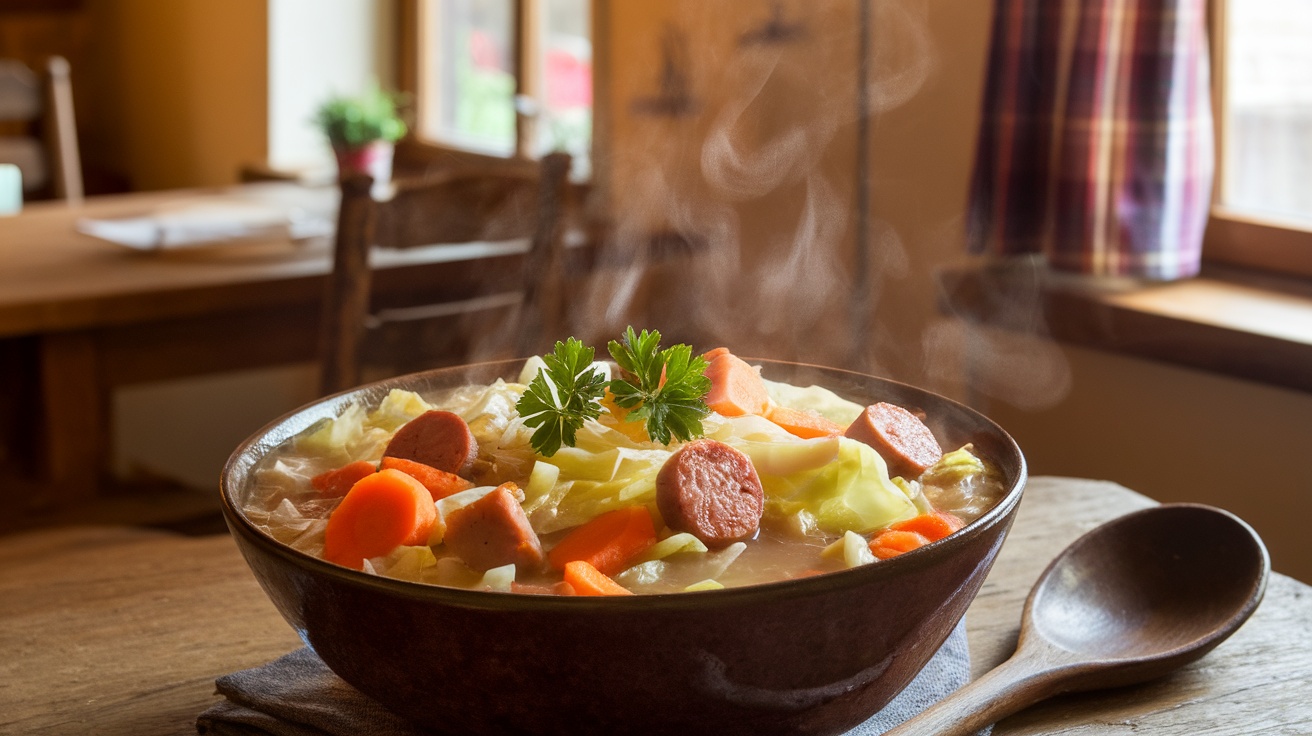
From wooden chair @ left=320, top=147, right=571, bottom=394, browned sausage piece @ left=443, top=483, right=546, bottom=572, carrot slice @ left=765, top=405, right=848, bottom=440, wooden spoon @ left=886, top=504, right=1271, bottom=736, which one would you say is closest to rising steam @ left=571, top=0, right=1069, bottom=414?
wooden chair @ left=320, top=147, right=571, bottom=394

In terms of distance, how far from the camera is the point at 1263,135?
2609mm

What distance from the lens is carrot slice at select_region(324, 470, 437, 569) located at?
0.79 m

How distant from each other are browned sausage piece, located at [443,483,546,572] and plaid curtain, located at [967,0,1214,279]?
1995 millimetres

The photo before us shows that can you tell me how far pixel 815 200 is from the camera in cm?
340

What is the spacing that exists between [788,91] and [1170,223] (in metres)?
1.17

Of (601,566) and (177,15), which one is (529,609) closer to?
(601,566)

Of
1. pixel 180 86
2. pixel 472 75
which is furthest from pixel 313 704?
pixel 180 86

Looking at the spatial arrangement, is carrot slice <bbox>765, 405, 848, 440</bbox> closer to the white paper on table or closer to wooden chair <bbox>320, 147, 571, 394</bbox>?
wooden chair <bbox>320, 147, 571, 394</bbox>

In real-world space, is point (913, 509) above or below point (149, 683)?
above

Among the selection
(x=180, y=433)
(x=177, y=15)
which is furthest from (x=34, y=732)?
(x=177, y=15)

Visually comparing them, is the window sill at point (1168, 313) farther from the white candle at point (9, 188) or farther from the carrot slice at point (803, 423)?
the white candle at point (9, 188)

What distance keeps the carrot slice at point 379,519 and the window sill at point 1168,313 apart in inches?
71.5

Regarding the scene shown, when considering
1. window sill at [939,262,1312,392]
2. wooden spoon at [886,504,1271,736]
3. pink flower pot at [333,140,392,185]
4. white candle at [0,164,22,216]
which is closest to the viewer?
wooden spoon at [886,504,1271,736]

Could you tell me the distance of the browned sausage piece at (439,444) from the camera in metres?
0.92
